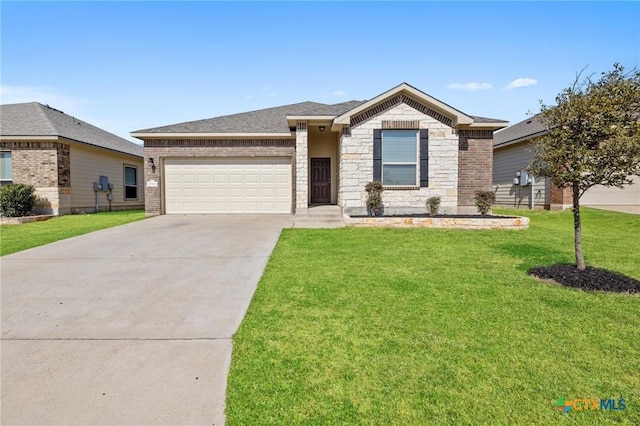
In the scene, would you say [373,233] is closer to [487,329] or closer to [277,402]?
[487,329]

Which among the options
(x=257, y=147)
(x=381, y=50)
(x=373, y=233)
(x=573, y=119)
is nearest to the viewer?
(x=573, y=119)

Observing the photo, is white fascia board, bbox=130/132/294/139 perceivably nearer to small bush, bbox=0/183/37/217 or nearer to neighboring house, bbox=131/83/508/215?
neighboring house, bbox=131/83/508/215

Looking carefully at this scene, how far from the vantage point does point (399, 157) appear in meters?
12.0

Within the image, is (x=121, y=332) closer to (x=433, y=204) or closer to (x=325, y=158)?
(x=433, y=204)

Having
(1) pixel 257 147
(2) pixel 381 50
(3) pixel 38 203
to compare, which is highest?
(2) pixel 381 50

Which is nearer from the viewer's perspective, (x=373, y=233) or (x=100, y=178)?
(x=373, y=233)

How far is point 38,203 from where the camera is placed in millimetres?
14281

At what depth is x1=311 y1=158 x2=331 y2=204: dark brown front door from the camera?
15047mm

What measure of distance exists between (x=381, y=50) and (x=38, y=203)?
15.6 meters

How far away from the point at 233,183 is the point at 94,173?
8249 millimetres

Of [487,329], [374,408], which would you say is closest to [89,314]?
[374,408]

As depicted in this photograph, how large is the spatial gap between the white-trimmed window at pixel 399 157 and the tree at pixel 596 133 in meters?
6.74

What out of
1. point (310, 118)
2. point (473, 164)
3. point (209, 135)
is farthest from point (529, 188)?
point (209, 135)

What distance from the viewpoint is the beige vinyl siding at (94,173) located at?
15570 mm
